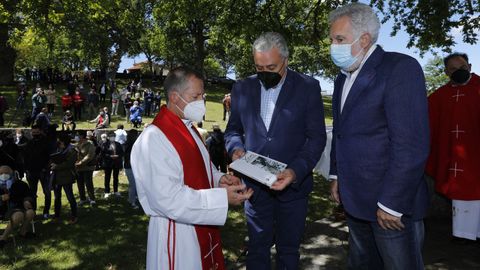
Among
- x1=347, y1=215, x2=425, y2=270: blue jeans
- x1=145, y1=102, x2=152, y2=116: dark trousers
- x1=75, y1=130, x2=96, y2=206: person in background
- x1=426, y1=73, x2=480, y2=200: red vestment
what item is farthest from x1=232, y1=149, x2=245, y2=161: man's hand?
x1=145, y1=102, x2=152, y2=116: dark trousers

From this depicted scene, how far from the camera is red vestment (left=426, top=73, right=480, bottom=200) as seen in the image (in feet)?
16.1

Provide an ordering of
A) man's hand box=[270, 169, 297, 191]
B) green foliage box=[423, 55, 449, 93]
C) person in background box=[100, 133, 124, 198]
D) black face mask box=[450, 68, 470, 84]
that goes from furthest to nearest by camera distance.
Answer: green foliage box=[423, 55, 449, 93]
person in background box=[100, 133, 124, 198]
black face mask box=[450, 68, 470, 84]
man's hand box=[270, 169, 297, 191]

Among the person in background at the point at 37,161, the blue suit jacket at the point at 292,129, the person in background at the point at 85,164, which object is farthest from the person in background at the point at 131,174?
the blue suit jacket at the point at 292,129

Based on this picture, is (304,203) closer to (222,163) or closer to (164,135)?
(164,135)

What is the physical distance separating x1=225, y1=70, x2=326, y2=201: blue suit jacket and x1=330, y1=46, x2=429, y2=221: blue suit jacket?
543mm

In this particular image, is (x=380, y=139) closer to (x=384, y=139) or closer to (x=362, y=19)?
(x=384, y=139)

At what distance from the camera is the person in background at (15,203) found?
24.6ft

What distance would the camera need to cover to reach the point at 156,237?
2.73 metres

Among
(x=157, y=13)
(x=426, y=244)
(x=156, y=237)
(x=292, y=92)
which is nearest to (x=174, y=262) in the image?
(x=156, y=237)

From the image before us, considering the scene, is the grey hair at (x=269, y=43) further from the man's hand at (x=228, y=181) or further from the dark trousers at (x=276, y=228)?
the dark trousers at (x=276, y=228)

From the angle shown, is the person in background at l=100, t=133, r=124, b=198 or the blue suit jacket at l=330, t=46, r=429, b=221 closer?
the blue suit jacket at l=330, t=46, r=429, b=221

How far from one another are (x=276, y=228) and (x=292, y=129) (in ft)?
3.08

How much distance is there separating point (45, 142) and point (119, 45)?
4359cm

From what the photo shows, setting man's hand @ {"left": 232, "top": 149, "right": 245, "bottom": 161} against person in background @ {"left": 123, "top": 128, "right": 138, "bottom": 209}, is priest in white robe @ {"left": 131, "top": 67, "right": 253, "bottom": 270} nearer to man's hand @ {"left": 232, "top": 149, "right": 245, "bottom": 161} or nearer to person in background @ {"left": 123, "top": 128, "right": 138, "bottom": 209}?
man's hand @ {"left": 232, "top": 149, "right": 245, "bottom": 161}
